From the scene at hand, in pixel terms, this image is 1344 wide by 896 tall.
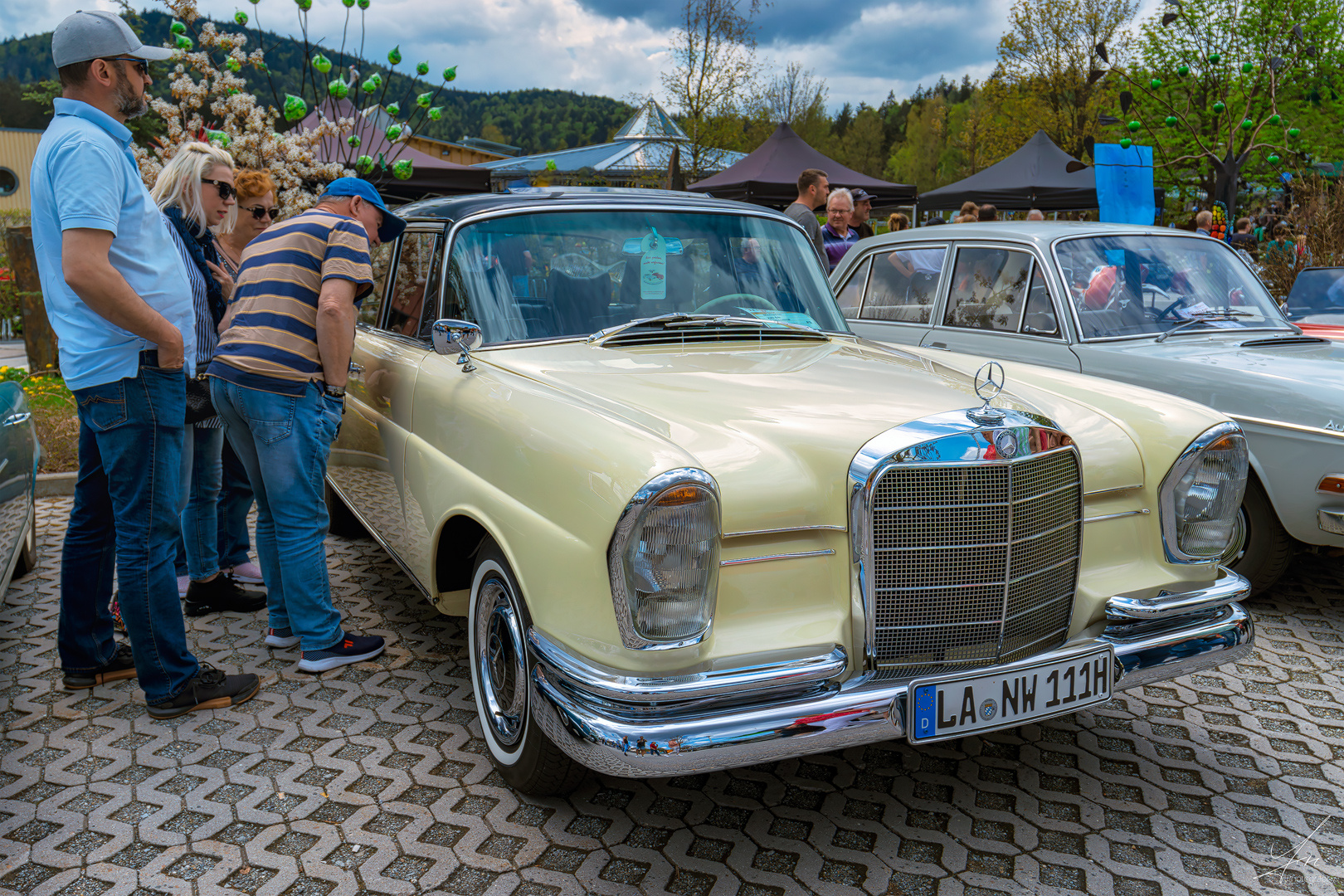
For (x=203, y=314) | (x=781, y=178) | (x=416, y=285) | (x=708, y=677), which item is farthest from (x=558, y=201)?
(x=781, y=178)

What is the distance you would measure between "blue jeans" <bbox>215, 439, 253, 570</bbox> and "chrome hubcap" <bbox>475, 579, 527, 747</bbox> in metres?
2.19

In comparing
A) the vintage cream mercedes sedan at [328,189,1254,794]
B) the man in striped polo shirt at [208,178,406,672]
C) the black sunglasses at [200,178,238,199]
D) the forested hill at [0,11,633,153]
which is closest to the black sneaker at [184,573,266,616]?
the man in striped polo shirt at [208,178,406,672]

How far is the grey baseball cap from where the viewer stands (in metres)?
2.79

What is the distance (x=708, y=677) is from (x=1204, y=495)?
1.70 meters

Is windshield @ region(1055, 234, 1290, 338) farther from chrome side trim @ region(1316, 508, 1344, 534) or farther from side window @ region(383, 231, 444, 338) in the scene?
side window @ region(383, 231, 444, 338)

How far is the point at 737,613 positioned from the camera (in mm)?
2207

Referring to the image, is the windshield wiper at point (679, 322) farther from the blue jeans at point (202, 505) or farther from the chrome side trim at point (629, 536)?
the blue jeans at point (202, 505)

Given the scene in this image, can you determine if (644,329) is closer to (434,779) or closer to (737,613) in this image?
(737,613)

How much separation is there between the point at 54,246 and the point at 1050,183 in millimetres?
15753

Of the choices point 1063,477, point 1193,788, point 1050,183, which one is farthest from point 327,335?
point 1050,183

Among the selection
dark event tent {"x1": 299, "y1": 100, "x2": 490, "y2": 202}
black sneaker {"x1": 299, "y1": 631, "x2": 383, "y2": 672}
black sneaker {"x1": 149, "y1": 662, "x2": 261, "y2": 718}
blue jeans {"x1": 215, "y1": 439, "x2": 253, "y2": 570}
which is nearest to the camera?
black sneaker {"x1": 149, "y1": 662, "x2": 261, "y2": 718}

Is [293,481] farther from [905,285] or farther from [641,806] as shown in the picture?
[905,285]

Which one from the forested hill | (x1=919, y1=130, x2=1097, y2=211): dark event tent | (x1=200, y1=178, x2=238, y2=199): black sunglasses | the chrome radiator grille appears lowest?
the chrome radiator grille

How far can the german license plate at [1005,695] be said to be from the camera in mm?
2170
